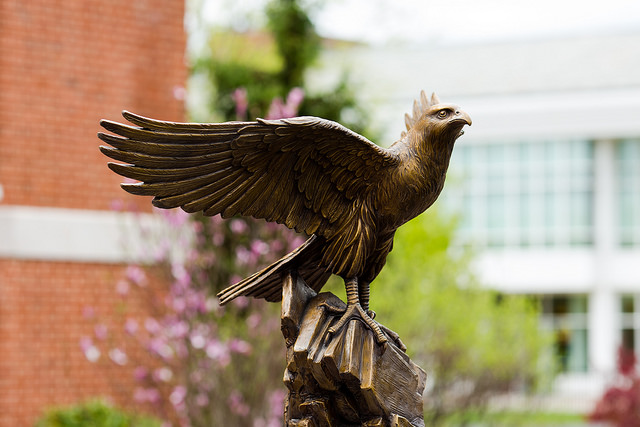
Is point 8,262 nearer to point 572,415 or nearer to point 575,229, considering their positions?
point 572,415

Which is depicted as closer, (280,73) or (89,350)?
(89,350)

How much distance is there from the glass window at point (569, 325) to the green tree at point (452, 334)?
15.3 metres

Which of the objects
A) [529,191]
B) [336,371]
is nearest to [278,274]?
[336,371]

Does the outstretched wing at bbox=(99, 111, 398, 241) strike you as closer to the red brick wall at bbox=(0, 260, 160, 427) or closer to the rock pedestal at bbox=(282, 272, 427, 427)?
the rock pedestal at bbox=(282, 272, 427, 427)

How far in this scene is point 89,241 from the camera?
9.98m

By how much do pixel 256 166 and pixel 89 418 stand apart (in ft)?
22.0

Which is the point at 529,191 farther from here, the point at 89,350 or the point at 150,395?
the point at 89,350

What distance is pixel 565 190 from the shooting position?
26.9 meters

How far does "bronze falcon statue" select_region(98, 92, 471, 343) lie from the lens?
10.8ft

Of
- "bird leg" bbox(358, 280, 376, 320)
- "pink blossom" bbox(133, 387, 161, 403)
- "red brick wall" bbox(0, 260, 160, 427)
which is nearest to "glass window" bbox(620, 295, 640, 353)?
"red brick wall" bbox(0, 260, 160, 427)

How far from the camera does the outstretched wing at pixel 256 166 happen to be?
315 centimetres

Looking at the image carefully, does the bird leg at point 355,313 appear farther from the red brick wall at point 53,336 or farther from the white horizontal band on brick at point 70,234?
the red brick wall at point 53,336

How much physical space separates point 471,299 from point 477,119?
49.6 ft

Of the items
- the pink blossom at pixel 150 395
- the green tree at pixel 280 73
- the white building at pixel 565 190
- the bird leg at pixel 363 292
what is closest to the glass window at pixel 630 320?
the white building at pixel 565 190
